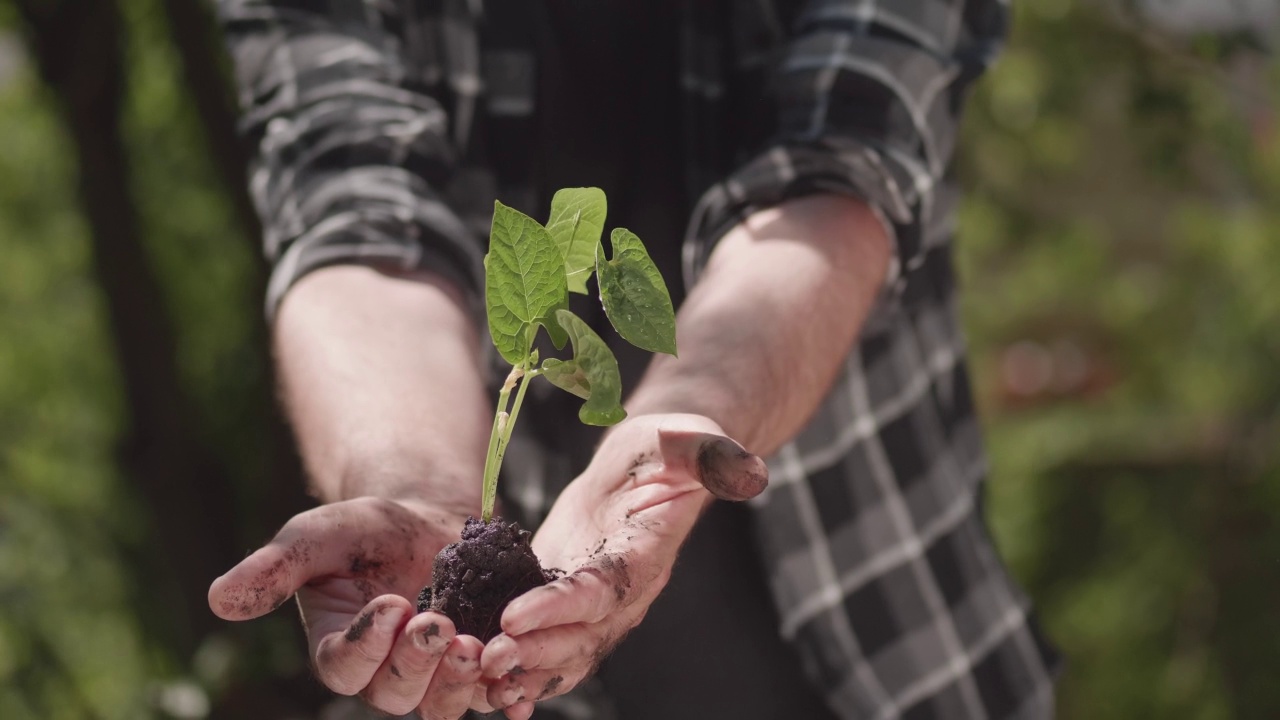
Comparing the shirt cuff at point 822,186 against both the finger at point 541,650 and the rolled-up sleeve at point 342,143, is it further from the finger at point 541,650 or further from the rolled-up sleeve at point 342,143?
the finger at point 541,650

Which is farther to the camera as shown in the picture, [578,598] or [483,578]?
[483,578]

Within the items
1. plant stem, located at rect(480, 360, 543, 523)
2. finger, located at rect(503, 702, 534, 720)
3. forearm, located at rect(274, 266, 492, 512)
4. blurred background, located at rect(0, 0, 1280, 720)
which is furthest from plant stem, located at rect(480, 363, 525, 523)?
blurred background, located at rect(0, 0, 1280, 720)

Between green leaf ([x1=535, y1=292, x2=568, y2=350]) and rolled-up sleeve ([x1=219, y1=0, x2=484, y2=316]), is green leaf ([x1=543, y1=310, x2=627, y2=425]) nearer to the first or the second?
green leaf ([x1=535, y1=292, x2=568, y2=350])

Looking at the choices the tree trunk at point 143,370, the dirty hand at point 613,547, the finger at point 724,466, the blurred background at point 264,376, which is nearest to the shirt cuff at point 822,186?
the dirty hand at point 613,547

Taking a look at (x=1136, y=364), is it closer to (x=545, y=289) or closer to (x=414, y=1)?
(x=414, y=1)

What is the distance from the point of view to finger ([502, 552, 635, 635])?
81cm

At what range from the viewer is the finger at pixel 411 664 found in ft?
2.60

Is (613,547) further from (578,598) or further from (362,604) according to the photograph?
(362,604)

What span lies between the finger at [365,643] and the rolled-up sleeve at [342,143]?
64 cm

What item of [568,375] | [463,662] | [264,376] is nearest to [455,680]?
[463,662]

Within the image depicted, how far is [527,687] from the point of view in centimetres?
83

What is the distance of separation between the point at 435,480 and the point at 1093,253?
2.72m

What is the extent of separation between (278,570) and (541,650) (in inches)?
7.7

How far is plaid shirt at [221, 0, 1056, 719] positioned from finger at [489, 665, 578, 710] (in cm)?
62
